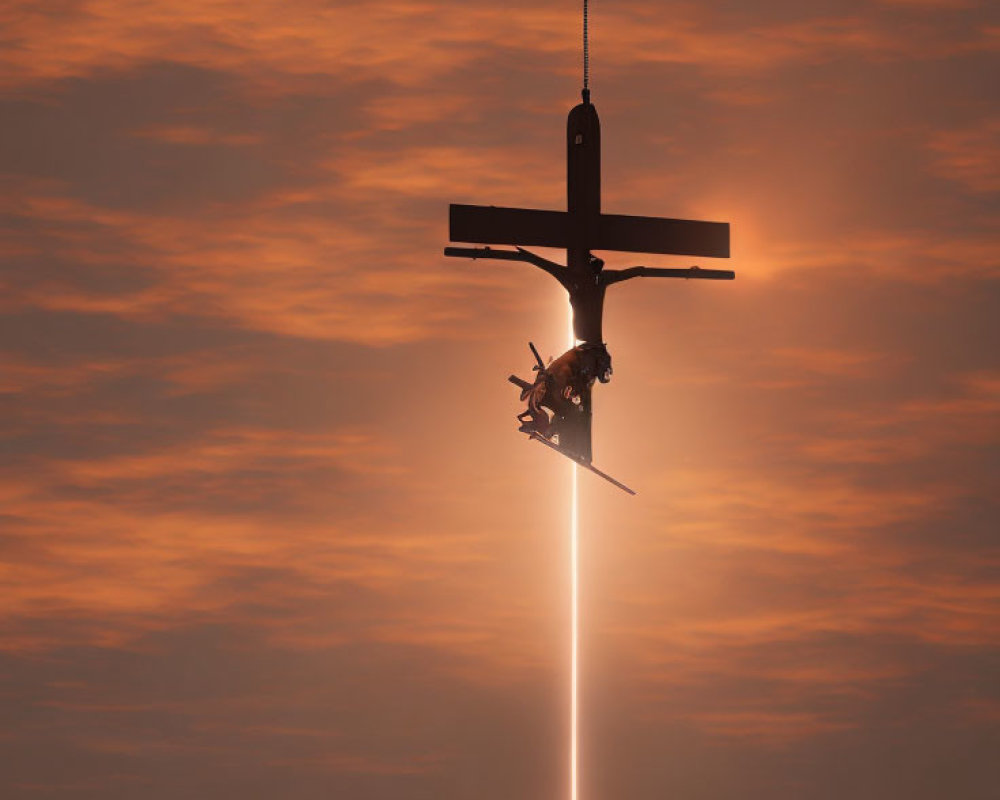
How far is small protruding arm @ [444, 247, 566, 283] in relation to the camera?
1736 inches

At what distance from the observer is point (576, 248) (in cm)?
4497

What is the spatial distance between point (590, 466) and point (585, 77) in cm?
584

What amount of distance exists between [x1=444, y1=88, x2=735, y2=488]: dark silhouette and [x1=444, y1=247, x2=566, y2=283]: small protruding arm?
0.01 m

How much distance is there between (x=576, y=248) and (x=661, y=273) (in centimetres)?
137

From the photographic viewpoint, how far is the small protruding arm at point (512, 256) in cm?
4409

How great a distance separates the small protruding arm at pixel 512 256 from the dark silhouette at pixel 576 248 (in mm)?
14

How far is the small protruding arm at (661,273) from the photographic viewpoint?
45.0 meters

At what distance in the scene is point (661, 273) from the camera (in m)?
45.3

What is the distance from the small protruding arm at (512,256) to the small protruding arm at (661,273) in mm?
690

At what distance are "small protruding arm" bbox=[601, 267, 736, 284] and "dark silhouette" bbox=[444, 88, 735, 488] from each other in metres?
0.01

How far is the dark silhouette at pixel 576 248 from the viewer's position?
1747 inches

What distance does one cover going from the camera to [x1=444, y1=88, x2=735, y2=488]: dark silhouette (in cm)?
4438

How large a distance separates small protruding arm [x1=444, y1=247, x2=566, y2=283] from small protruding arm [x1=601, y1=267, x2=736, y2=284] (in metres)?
0.69

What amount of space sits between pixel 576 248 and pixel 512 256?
1033 mm
